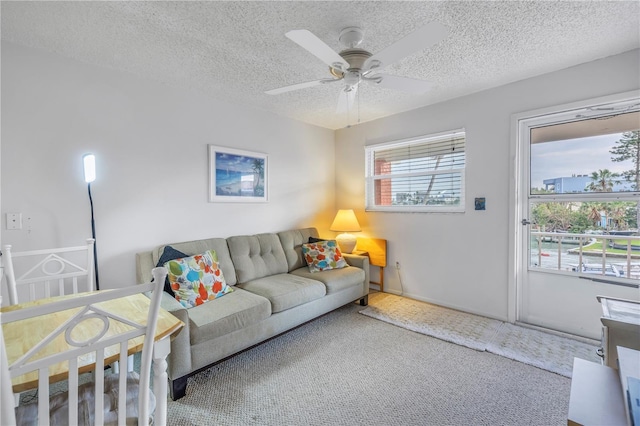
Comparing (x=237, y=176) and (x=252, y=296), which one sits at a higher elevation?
(x=237, y=176)

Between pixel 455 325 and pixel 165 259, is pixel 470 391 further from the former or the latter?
pixel 165 259

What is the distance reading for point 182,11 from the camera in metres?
1.69

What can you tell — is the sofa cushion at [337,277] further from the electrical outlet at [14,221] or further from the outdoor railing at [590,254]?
the electrical outlet at [14,221]

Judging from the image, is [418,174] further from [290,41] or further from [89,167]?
[89,167]

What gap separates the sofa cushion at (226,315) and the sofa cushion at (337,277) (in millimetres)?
751

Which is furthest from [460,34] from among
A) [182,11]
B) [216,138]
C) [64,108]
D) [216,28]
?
[64,108]

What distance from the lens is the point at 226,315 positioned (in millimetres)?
2068

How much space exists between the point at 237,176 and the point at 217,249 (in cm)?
88

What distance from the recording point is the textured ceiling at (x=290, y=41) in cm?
168

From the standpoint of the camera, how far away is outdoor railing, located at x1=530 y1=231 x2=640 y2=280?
237cm

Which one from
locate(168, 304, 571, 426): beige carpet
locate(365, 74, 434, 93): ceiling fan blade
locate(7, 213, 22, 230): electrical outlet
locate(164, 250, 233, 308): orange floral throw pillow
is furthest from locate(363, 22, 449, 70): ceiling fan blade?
locate(7, 213, 22, 230): electrical outlet

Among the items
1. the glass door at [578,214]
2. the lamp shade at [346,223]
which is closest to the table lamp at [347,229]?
the lamp shade at [346,223]

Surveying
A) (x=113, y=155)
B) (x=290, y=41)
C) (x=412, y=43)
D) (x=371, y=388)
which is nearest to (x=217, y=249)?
(x=113, y=155)

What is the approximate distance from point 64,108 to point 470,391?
140 inches
